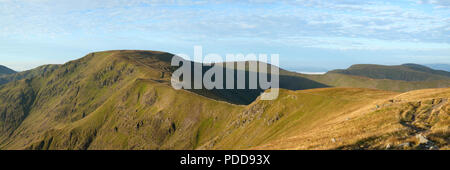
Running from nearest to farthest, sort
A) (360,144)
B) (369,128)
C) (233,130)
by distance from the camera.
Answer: (360,144) < (369,128) < (233,130)

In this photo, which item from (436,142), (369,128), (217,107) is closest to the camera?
(436,142)

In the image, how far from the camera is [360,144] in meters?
28.2

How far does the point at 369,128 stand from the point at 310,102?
65.0 metres
